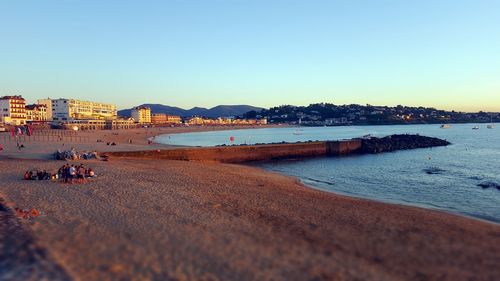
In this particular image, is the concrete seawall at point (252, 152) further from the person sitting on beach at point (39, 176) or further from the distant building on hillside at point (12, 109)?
the distant building on hillside at point (12, 109)

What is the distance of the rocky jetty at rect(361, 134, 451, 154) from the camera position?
51.0 m

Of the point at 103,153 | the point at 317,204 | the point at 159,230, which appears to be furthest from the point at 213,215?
the point at 103,153

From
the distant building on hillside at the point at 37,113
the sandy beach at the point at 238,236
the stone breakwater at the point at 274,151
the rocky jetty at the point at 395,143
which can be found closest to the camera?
the sandy beach at the point at 238,236

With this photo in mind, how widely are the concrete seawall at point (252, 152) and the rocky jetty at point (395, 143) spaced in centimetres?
148

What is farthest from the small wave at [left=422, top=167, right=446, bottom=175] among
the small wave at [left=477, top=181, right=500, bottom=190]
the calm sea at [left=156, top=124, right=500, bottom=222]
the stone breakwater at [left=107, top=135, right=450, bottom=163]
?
the stone breakwater at [left=107, top=135, right=450, bottom=163]

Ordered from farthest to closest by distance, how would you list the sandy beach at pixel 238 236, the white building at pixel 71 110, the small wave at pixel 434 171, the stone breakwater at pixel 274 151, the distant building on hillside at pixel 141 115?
1. the distant building on hillside at pixel 141 115
2. the white building at pixel 71 110
3. the stone breakwater at pixel 274 151
4. the small wave at pixel 434 171
5. the sandy beach at pixel 238 236

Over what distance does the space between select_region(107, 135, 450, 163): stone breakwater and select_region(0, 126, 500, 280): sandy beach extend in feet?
57.4

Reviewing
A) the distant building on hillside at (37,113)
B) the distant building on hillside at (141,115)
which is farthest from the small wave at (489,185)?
the distant building on hillside at (141,115)

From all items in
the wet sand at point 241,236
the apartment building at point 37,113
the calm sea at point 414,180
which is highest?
the apartment building at point 37,113

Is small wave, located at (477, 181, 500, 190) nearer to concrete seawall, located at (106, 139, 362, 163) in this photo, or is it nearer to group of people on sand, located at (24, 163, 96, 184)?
concrete seawall, located at (106, 139, 362, 163)

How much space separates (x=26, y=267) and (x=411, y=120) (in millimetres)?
211448

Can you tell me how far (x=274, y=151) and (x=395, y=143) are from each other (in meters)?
23.6

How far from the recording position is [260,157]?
4119cm

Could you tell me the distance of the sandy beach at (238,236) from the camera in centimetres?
834
